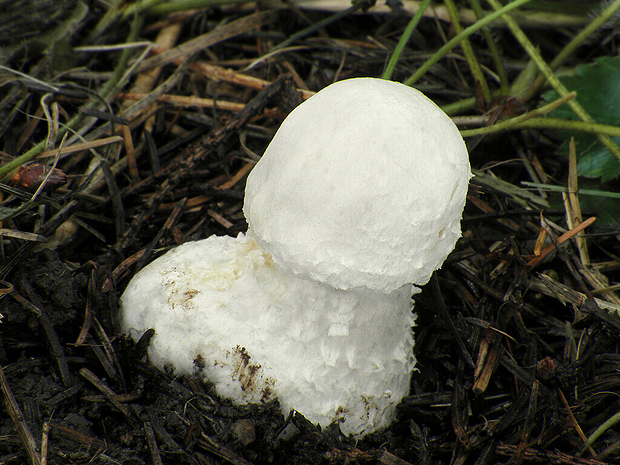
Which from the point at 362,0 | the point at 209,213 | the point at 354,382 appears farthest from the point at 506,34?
the point at 354,382

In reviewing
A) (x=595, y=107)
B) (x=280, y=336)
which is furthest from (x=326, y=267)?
(x=595, y=107)

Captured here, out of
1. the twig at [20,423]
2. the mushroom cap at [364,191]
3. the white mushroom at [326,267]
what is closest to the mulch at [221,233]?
the twig at [20,423]

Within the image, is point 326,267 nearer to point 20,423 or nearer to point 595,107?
point 20,423

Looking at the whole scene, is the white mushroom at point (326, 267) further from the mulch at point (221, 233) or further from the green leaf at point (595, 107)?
the green leaf at point (595, 107)

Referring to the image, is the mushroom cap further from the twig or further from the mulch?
the twig

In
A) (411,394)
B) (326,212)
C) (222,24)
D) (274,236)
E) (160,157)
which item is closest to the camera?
(326,212)

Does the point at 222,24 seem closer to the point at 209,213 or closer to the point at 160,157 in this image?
the point at 160,157

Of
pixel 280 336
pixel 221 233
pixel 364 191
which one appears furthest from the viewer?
pixel 221 233
